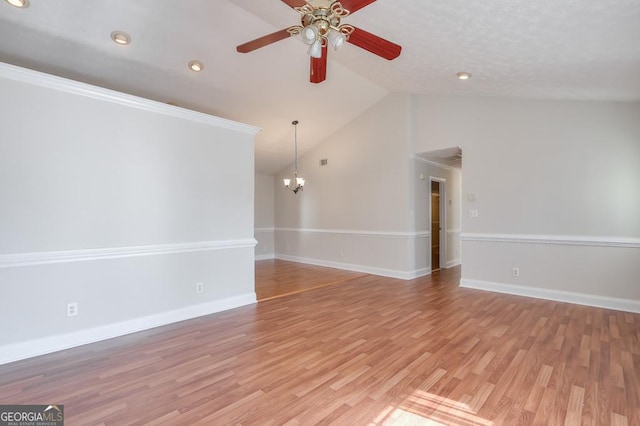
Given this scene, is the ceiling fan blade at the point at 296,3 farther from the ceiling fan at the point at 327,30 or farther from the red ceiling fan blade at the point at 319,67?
the red ceiling fan blade at the point at 319,67

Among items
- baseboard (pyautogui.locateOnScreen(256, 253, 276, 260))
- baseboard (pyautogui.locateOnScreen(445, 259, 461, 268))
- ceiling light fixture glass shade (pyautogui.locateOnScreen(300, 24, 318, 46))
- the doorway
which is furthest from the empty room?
baseboard (pyautogui.locateOnScreen(256, 253, 276, 260))

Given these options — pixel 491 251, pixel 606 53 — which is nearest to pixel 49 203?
pixel 606 53

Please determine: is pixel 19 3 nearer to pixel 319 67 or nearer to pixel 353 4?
pixel 319 67

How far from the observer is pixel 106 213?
3186mm

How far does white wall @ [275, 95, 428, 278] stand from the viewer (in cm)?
591

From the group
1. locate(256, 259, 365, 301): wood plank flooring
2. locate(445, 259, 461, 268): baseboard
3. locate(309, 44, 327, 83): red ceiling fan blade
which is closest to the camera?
locate(309, 44, 327, 83): red ceiling fan blade

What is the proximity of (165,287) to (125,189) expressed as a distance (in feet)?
3.86

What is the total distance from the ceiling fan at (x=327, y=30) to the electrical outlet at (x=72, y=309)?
2848 mm

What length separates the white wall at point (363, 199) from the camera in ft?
19.4

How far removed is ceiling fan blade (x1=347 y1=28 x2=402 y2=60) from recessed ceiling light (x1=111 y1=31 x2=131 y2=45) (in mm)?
2488

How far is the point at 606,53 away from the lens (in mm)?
2721

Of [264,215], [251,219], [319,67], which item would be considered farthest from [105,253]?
[264,215]

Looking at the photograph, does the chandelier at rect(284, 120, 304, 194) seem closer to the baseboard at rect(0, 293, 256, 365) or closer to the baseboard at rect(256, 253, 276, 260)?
the baseboard at rect(256, 253, 276, 260)

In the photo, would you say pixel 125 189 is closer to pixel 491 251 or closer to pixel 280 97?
pixel 280 97
